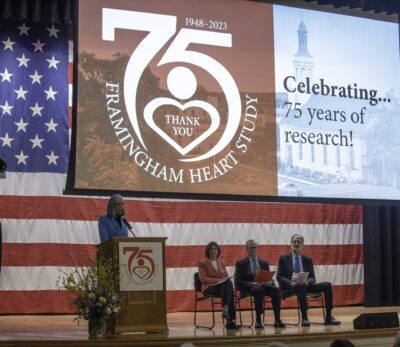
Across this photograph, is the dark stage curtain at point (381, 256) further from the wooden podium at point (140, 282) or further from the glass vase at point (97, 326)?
the glass vase at point (97, 326)

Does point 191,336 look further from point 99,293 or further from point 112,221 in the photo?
point 112,221

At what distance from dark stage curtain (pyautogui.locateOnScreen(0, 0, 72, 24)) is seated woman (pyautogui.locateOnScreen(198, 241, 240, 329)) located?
3210 millimetres

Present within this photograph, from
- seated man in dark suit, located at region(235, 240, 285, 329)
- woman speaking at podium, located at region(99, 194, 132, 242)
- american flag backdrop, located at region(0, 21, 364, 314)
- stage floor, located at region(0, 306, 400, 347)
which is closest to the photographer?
stage floor, located at region(0, 306, 400, 347)

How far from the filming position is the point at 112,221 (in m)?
6.39

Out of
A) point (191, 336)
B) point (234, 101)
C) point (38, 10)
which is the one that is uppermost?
point (38, 10)

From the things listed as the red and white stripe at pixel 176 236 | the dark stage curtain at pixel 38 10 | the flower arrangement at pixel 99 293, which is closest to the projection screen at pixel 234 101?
the dark stage curtain at pixel 38 10

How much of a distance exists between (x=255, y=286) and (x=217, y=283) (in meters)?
0.35

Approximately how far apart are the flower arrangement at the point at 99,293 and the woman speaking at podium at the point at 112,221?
1.23 feet

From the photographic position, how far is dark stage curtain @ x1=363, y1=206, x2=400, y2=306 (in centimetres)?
991

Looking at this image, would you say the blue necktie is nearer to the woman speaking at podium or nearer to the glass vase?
the woman speaking at podium

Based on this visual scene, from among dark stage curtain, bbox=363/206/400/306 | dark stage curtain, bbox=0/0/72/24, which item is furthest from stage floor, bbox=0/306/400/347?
dark stage curtain, bbox=0/0/72/24

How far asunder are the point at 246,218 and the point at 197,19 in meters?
2.67

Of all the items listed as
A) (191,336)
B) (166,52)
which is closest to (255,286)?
(191,336)

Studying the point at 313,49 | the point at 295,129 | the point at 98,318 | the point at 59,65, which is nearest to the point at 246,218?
the point at 295,129
